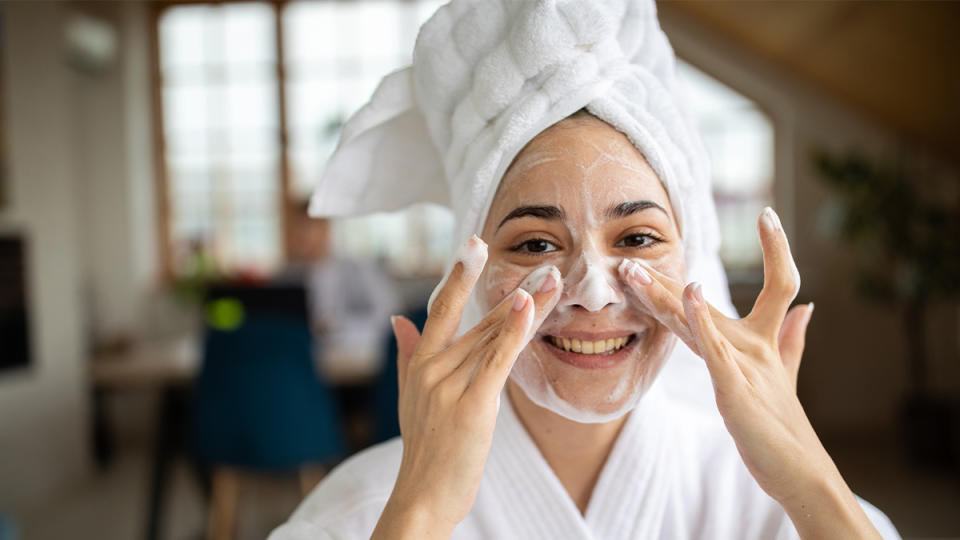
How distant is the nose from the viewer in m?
0.79

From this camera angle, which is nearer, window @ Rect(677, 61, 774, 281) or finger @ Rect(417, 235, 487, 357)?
finger @ Rect(417, 235, 487, 357)

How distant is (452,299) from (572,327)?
0.55ft

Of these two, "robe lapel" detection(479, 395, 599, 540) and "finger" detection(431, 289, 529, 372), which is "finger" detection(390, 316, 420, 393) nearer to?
"finger" detection(431, 289, 529, 372)

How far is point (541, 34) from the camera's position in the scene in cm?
83

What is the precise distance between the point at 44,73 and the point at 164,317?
1.90 metres

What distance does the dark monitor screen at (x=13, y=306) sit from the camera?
11.4 ft

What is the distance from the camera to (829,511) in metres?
0.72

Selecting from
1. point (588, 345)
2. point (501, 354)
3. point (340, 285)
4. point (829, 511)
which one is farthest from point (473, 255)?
point (340, 285)

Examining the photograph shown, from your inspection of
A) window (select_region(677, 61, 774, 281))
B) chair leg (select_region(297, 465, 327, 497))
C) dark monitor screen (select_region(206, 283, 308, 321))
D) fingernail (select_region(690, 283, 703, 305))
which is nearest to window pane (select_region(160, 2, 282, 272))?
dark monitor screen (select_region(206, 283, 308, 321))

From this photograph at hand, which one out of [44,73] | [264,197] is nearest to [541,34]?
[44,73]

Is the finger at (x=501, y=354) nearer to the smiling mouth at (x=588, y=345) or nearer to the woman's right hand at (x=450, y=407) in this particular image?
the woman's right hand at (x=450, y=407)

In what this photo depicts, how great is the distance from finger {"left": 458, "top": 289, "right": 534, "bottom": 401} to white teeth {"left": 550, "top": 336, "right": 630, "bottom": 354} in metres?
0.13

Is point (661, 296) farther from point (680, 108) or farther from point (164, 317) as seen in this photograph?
point (164, 317)

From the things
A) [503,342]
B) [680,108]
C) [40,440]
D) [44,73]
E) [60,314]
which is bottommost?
[40,440]
